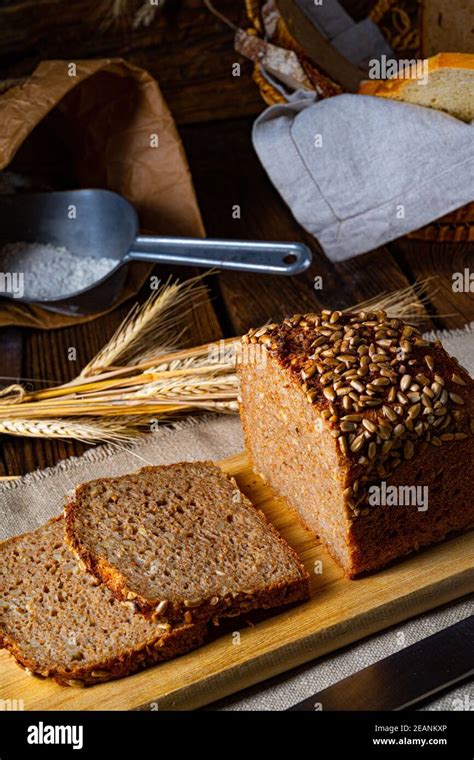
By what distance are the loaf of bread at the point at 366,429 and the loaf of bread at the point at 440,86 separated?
4.46 ft

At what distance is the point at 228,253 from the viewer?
3.41m

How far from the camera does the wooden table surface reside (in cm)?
353

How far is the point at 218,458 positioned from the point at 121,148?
1702 millimetres

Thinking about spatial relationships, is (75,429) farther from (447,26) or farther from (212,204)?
(447,26)

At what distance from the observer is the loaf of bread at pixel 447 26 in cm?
362

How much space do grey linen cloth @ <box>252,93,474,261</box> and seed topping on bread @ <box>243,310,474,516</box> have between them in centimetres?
128

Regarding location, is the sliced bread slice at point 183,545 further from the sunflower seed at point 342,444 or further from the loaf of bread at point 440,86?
the loaf of bread at point 440,86

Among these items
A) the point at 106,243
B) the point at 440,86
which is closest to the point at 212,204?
the point at 106,243

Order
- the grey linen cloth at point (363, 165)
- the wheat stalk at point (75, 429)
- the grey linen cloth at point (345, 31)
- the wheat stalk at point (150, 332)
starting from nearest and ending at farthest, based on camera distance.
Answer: the wheat stalk at point (75, 429)
the wheat stalk at point (150, 332)
the grey linen cloth at point (363, 165)
the grey linen cloth at point (345, 31)

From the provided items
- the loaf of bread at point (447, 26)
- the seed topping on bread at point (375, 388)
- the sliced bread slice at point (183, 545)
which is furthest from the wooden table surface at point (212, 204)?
the seed topping on bread at point (375, 388)

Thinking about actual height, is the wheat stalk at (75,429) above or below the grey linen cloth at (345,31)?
below

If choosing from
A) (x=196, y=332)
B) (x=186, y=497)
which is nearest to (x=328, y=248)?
(x=196, y=332)
